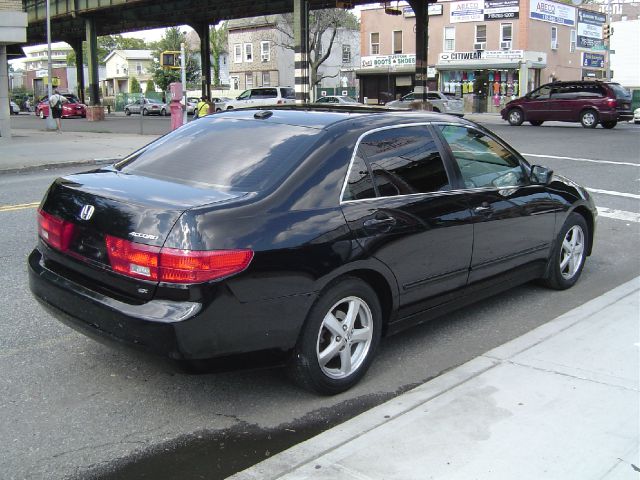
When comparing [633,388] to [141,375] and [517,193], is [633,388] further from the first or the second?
[141,375]

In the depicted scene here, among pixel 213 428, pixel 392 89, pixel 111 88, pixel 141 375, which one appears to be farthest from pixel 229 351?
pixel 111 88

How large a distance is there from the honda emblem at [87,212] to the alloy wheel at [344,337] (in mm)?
1398

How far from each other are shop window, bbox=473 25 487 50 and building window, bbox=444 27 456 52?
A: 6.06 ft

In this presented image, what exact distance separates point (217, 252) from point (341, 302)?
86cm

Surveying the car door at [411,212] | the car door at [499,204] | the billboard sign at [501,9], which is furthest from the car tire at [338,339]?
the billboard sign at [501,9]

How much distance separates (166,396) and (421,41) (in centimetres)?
3230

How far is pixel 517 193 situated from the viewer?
520 centimetres

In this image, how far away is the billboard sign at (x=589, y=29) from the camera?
5350 cm

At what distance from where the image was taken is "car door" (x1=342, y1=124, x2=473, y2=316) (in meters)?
3.99

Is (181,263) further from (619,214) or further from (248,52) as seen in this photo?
(248,52)

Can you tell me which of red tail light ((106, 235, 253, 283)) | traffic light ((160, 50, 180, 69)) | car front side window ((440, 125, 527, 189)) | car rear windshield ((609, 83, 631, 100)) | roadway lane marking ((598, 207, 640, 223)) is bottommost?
roadway lane marking ((598, 207, 640, 223))

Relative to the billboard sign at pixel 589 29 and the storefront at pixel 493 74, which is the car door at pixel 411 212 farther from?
the billboard sign at pixel 589 29

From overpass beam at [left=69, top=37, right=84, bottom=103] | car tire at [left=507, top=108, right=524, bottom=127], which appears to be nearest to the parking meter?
car tire at [left=507, top=108, right=524, bottom=127]

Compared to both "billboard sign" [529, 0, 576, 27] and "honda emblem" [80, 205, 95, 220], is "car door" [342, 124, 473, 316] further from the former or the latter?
"billboard sign" [529, 0, 576, 27]
